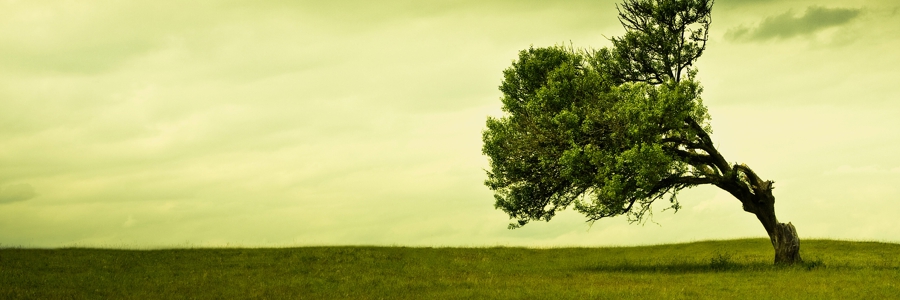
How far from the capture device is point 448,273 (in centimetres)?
3472

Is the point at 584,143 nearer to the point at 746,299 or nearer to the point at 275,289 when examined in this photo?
the point at 746,299

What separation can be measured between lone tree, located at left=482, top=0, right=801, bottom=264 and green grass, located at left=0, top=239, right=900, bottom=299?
12.4ft

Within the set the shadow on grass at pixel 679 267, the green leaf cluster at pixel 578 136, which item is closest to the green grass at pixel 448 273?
the shadow on grass at pixel 679 267

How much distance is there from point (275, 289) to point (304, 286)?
1.45 meters

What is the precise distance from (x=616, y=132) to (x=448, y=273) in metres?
11.3

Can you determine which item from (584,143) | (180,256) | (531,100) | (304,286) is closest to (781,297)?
(584,143)

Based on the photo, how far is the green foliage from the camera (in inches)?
1314

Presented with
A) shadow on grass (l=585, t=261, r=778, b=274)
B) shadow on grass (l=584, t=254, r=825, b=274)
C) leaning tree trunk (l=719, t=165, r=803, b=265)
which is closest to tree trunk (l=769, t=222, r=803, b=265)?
leaning tree trunk (l=719, t=165, r=803, b=265)

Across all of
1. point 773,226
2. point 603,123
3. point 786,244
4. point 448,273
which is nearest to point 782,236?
point 786,244

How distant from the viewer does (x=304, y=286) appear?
29.3 m

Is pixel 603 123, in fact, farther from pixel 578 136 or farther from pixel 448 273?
pixel 448 273

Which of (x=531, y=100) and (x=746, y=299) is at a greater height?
(x=531, y=100)

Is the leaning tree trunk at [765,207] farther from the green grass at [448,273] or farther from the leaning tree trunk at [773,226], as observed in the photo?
the green grass at [448,273]

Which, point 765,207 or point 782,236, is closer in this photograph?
point 782,236
